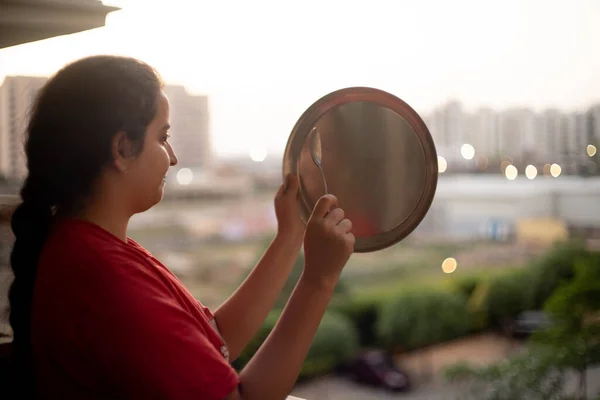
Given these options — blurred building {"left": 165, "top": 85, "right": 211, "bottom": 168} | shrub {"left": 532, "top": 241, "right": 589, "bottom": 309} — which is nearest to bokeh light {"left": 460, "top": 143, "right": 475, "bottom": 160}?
shrub {"left": 532, "top": 241, "right": 589, "bottom": 309}

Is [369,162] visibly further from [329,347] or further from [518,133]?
[329,347]

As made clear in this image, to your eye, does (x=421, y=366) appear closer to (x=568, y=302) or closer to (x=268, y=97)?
(x=568, y=302)

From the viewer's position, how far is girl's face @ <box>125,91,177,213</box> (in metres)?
0.62

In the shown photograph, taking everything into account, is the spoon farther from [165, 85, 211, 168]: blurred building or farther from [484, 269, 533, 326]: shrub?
[484, 269, 533, 326]: shrub

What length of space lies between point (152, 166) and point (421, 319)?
4735 millimetres

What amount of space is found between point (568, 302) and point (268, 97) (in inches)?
86.4

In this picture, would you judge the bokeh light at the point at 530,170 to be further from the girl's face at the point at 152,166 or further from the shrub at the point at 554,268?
the girl's face at the point at 152,166

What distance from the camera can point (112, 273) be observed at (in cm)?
56

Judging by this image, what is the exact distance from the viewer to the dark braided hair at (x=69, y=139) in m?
0.61

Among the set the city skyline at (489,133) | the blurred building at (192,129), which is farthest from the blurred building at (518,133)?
the blurred building at (192,129)

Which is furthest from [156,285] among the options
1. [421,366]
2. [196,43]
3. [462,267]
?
[462,267]

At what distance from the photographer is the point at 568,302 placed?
128 inches

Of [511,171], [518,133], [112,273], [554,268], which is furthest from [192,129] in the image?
[112,273]

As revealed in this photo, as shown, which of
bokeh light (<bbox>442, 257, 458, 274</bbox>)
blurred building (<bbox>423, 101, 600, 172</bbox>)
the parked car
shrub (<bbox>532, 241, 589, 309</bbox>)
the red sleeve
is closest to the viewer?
the red sleeve
